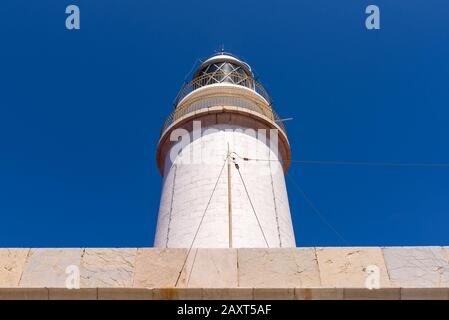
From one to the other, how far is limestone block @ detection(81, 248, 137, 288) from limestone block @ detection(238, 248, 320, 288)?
1.32 meters

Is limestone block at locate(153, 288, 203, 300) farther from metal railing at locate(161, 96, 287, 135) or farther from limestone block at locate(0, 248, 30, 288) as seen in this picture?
metal railing at locate(161, 96, 287, 135)

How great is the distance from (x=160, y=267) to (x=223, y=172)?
5990 millimetres

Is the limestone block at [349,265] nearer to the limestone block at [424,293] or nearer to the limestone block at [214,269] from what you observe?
the limestone block at [424,293]

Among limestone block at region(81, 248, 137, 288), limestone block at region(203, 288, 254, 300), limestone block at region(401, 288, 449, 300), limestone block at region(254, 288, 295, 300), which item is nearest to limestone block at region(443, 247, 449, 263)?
limestone block at region(401, 288, 449, 300)

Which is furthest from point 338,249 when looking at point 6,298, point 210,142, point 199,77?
point 199,77

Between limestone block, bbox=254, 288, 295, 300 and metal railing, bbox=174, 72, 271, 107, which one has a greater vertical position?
metal railing, bbox=174, 72, 271, 107

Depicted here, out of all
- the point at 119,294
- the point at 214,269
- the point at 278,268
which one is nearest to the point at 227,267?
the point at 214,269

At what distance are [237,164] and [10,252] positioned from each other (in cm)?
677

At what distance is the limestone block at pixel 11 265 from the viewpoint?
5789 mm

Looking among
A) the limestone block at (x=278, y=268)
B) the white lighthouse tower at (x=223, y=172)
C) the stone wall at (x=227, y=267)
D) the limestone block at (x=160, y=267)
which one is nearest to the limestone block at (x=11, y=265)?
the stone wall at (x=227, y=267)

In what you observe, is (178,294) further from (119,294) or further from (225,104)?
(225,104)

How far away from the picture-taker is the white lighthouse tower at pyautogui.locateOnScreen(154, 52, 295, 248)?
36.0 ft

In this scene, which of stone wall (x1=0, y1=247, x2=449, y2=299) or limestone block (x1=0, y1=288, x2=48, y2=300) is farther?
stone wall (x1=0, y1=247, x2=449, y2=299)
